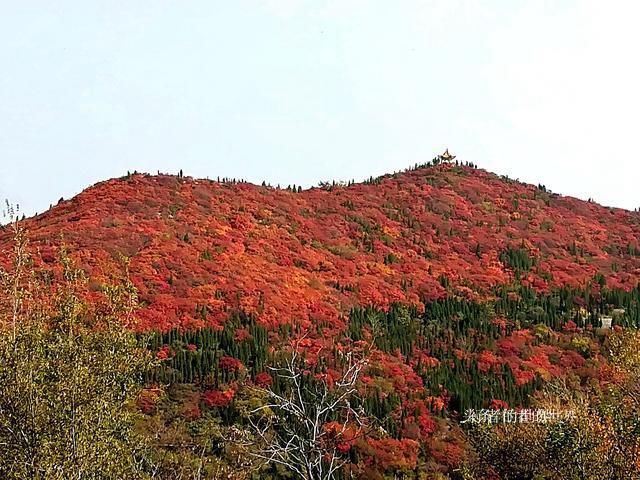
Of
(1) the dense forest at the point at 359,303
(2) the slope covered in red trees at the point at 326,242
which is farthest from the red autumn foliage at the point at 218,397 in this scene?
(2) the slope covered in red trees at the point at 326,242

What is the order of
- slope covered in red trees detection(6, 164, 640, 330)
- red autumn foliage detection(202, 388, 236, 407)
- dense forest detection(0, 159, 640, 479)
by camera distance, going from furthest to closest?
slope covered in red trees detection(6, 164, 640, 330)
red autumn foliage detection(202, 388, 236, 407)
dense forest detection(0, 159, 640, 479)

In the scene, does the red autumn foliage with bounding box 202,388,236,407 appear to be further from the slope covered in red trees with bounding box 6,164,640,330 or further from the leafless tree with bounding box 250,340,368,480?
the slope covered in red trees with bounding box 6,164,640,330

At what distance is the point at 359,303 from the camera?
181ft

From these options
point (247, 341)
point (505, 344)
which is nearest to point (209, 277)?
point (247, 341)

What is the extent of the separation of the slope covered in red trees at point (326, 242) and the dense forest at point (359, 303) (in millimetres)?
209

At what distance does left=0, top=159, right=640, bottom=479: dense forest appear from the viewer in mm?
36156

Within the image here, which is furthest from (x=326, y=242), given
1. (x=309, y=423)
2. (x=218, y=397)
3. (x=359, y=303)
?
(x=309, y=423)

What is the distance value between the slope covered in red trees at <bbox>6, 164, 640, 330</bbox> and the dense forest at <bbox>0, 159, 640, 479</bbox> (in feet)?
0.68

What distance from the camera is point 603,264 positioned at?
227ft

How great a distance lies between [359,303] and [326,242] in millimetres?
11430

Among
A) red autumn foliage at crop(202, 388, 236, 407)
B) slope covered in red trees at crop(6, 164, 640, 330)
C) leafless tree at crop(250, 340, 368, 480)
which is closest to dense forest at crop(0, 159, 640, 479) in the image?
red autumn foliage at crop(202, 388, 236, 407)

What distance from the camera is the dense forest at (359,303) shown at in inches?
1423

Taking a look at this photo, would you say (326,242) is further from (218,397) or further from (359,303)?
(218,397)

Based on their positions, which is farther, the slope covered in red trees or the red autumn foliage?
the slope covered in red trees
